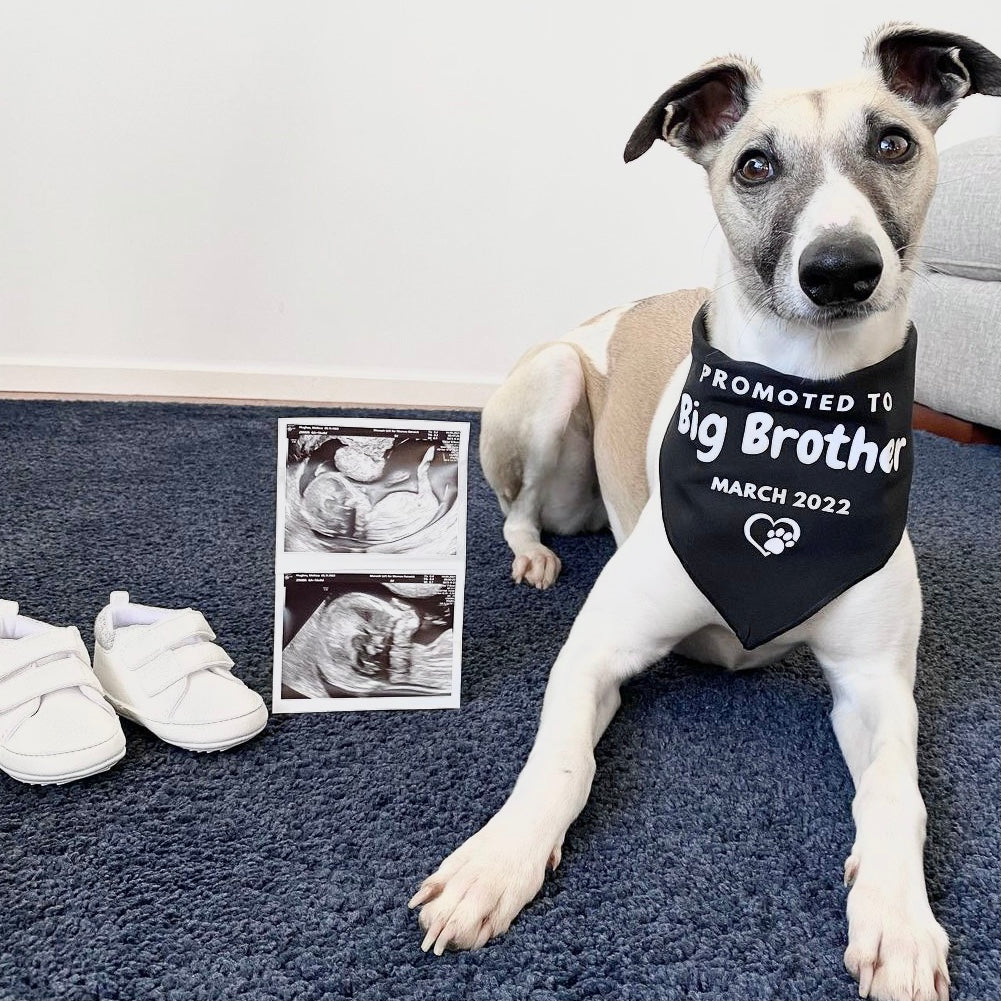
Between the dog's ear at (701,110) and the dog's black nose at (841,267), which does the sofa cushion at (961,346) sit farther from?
the dog's black nose at (841,267)

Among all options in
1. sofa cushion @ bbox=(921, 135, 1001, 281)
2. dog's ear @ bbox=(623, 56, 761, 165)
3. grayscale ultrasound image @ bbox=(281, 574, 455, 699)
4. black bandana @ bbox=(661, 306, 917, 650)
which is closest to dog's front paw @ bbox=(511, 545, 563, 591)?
grayscale ultrasound image @ bbox=(281, 574, 455, 699)

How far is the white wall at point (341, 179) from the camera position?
3307mm

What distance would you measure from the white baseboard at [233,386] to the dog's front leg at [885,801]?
247 cm

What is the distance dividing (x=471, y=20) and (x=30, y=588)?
2.50m

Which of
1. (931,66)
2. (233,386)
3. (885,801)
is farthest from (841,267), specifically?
(233,386)

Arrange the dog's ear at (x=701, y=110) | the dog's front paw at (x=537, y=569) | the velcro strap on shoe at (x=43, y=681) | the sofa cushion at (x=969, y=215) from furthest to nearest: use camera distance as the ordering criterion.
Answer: the sofa cushion at (x=969, y=215), the dog's front paw at (x=537, y=569), the dog's ear at (x=701, y=110), the velcro strap on shoe at (x=43, y=681)

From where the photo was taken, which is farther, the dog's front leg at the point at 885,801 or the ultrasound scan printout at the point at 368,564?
the ultrasound scan printout at the point at 368,564

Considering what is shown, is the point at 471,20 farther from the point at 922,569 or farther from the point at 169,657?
the point at 169,657

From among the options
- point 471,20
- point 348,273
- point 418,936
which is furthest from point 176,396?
point 418,936

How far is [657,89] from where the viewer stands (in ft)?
11.8

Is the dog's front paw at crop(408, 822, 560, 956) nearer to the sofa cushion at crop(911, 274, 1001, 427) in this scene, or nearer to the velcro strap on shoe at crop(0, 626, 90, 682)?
the velcro strap on shoe at crop(0, 626, 90, 682)

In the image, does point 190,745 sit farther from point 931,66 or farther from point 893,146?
point 931,66

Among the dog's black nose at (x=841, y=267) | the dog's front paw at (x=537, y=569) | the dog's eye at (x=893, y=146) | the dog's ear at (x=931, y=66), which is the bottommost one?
the dog's front paw at (x=537, y=569)

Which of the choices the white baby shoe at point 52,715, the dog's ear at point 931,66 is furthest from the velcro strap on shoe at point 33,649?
the dog's ear at point 931,66
